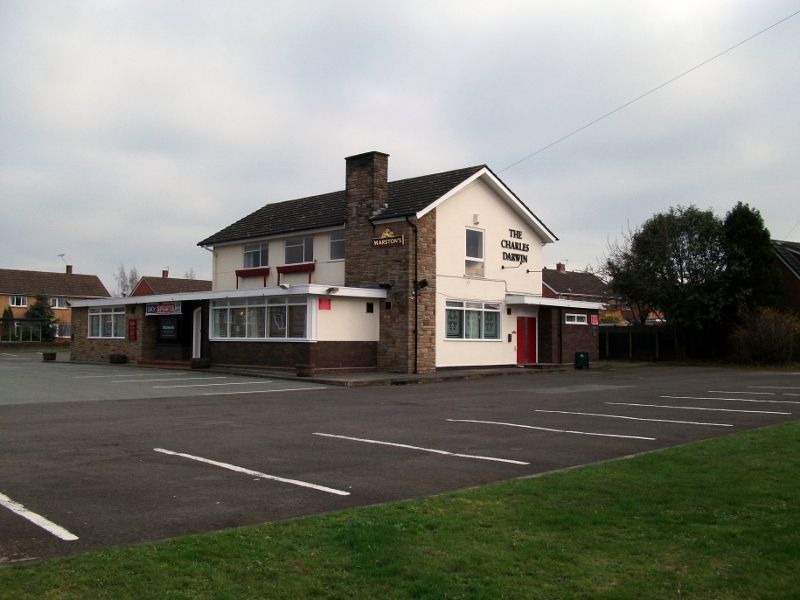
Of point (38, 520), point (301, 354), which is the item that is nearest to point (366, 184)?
point (301, 354)

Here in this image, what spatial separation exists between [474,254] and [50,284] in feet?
196

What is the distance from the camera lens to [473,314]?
28.6 m

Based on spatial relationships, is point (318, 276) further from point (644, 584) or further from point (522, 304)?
point (644, 584)

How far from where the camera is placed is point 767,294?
117 feet

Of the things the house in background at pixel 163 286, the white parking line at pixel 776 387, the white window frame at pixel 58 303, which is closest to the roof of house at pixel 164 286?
the house in background at pixel 163 286

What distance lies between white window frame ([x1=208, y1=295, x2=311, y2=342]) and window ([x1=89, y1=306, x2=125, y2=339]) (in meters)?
6.75

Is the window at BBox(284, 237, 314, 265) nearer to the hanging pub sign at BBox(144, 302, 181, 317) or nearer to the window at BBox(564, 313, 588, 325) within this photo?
the hanging pub sign at BBox(144, 302, 181, 317)

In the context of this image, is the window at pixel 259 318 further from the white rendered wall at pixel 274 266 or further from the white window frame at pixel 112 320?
the white window frame at pixel 112 320

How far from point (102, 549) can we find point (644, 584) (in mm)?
3664

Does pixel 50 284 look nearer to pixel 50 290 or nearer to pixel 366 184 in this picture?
pixel 50 290

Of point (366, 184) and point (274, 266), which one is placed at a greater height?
point (366, 184)

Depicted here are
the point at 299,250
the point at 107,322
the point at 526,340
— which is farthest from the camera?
the point at 107,322

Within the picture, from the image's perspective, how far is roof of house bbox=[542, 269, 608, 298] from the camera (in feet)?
219

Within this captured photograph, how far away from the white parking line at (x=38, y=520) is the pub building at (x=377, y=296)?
17.0m
